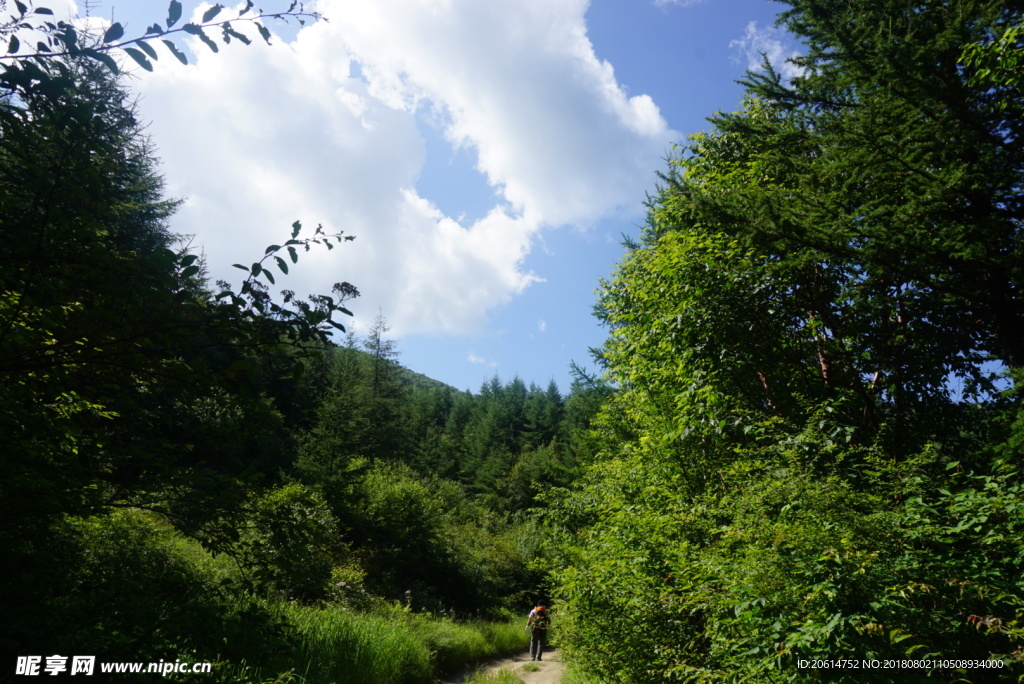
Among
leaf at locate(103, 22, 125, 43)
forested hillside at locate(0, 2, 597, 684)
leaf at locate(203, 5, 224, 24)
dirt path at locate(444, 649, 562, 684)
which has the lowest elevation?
dirt path at locate(444, 649, 562, 684)

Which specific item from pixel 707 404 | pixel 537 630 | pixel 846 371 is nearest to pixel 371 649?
pixel 537 630

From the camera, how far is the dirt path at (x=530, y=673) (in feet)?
41.9

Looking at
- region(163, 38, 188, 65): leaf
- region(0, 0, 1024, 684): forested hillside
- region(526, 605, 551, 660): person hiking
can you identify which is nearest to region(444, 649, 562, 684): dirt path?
region(526, 605, 551, 660): person hiking

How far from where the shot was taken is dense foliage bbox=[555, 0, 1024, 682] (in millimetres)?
3902

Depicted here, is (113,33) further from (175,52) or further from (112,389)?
(112,389)

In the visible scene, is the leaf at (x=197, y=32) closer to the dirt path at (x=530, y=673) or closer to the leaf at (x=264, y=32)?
the leaf at (x=264, y=32)

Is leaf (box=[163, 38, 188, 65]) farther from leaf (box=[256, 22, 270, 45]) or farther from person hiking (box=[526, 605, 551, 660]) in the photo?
person hiking (box=[526, 605, 551, 660])

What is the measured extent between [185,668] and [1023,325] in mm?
7463

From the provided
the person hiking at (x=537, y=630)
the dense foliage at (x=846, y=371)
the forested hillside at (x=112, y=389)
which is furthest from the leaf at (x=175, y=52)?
the person hiking at (x=537, y=630)

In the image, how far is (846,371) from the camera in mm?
6453

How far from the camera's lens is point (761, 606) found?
4.32 meters

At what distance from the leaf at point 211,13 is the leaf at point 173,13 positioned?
119 mm

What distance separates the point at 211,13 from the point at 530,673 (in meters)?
15.4

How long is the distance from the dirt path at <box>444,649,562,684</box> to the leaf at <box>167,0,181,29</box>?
13.1 metres
